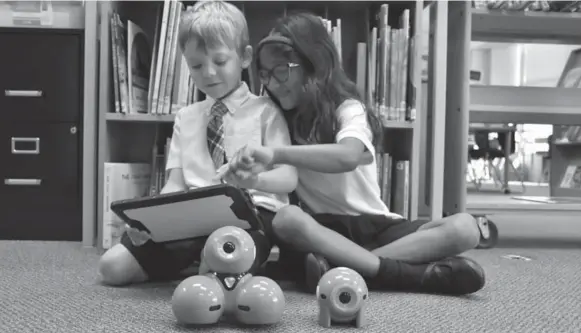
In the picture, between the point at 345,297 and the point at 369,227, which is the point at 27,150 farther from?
the point at 345,297

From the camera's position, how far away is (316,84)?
1.13 m

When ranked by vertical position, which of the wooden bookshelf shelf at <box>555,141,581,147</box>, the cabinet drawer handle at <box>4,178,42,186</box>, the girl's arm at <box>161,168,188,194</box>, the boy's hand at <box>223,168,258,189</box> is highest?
the wooden bookshelf shelf at <box>555,141,581,147</box>

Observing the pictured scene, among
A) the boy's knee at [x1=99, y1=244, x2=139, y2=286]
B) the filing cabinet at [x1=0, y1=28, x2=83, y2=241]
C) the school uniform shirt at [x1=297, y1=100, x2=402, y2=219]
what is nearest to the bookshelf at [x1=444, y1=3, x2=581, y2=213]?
the school uniform shirt at [x1=297, y1=100, x2=402, y2=219]

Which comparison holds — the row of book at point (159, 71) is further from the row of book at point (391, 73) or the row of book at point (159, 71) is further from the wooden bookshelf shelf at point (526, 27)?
the wooden bookshelf shelf at point (526, 27)

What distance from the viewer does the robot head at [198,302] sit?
28.5 inches

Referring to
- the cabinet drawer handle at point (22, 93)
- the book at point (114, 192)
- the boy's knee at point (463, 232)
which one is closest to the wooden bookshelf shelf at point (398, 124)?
the boy's knee at point (463, 232)

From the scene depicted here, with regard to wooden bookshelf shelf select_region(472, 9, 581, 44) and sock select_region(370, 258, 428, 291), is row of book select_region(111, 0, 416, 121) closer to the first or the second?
wooden bookshelf shelf select_region(472, 9, 581, 44)

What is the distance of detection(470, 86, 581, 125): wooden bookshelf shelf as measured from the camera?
170 cm

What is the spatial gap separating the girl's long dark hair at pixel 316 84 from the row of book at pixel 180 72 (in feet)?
0.98

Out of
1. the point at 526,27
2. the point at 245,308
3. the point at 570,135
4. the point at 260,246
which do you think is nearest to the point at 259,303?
the point at 245,308

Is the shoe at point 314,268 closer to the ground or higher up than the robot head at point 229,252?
closer to the ground

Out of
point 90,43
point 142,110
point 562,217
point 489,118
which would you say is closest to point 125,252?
point 142,110

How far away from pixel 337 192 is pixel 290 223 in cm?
20

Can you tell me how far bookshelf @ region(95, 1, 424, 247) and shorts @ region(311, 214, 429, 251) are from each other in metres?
0.34
